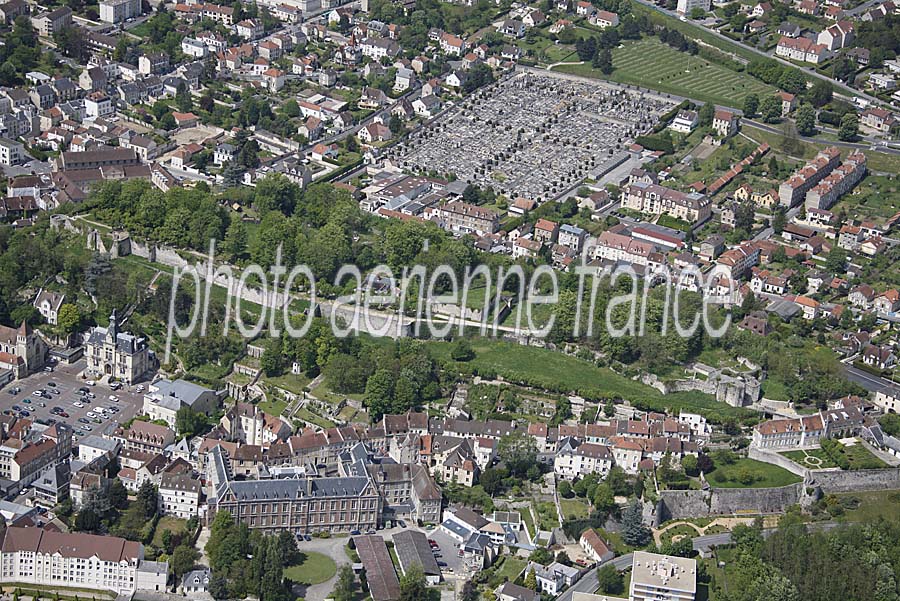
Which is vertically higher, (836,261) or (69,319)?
(836,261)

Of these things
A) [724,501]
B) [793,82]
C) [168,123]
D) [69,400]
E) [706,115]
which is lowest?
[69,400]

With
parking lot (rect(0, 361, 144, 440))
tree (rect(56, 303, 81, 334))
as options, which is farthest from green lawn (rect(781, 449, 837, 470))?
tree (rect(56, 303, 81, 334))

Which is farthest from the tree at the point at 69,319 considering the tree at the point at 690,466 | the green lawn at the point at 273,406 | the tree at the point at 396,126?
the tree at the point at 396,126

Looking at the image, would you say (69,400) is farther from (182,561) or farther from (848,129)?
(848,129)

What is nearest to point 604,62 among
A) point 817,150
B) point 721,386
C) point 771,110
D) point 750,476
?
point 771,110

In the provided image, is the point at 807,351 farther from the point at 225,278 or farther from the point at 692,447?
the point at 225,278

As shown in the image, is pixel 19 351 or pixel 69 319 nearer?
pixel 19 351

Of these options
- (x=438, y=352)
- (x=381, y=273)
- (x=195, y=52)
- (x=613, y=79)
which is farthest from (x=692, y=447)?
(x=195, y=52)

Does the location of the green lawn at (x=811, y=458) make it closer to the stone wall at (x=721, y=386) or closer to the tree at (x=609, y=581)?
the stone wall at (x=721, y=386)
